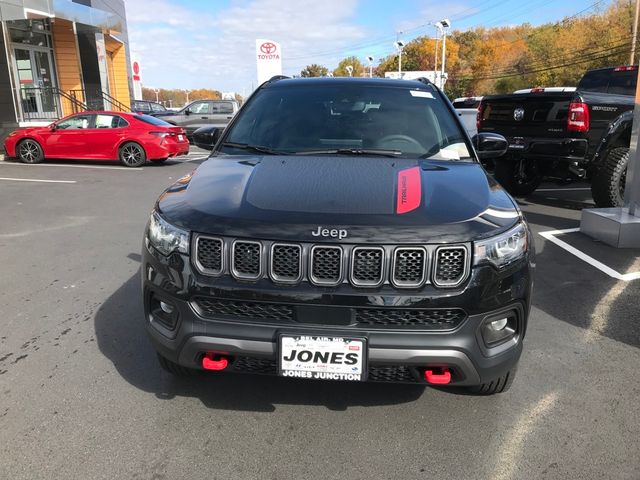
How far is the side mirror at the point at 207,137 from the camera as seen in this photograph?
4152 millimetres

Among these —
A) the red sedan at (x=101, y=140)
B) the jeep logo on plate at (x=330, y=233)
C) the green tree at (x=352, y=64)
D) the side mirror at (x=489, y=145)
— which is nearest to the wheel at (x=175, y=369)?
the jeep logo on plate at (x=330, y=233)

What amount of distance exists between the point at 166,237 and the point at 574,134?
6390mm

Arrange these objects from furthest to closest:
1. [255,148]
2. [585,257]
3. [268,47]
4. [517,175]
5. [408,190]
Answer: [268,47] < [517,175] < [585,257] < [255,148] < [408,190]

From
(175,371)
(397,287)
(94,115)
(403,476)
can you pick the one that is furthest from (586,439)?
(94,115)

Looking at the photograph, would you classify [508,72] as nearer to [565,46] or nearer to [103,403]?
[565,46]

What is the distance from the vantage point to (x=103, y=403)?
110 inches

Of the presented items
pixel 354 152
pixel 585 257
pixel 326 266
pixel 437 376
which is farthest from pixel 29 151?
pixel 437 376

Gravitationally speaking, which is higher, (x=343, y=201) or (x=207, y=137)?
(x=207, y=137)

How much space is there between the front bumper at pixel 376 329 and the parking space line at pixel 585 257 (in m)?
3.17

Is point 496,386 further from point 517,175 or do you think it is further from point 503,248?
point 517,175

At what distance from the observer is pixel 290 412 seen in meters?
2.74

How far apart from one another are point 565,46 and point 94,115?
5433 centimetres

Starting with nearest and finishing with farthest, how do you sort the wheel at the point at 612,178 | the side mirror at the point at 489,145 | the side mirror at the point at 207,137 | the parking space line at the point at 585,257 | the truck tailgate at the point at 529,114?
the side mirror at the point at 489,145
the side mirror at the point at 207,137
the parking space line at the point at 585,257
the wheel at the point at 612,178
the truck tailgate at the point at 529,114

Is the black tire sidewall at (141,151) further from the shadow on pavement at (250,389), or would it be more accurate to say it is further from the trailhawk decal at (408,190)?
the trailhawk decal at (408,190)
